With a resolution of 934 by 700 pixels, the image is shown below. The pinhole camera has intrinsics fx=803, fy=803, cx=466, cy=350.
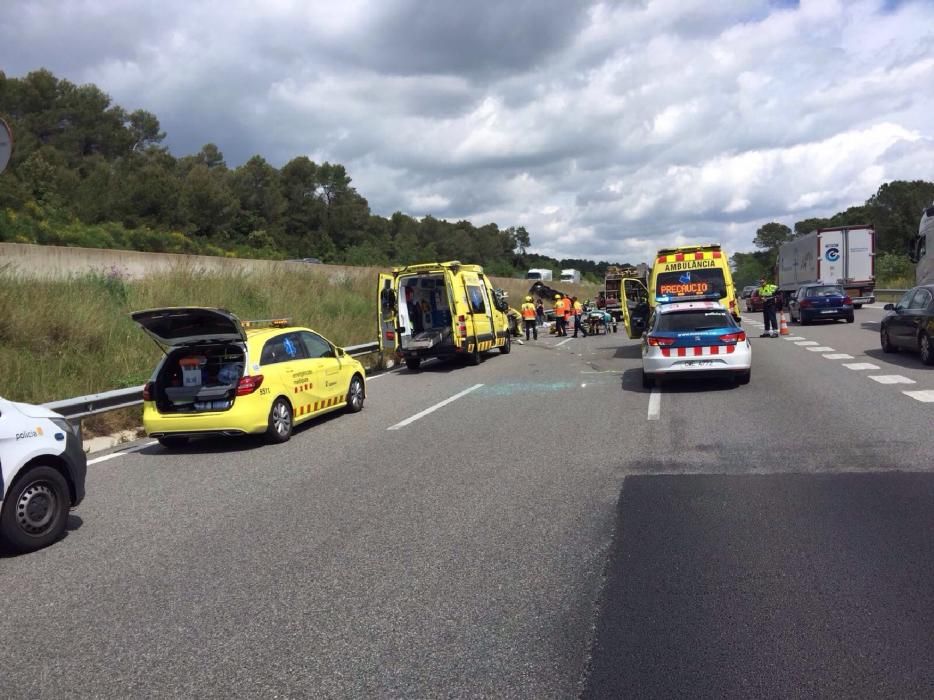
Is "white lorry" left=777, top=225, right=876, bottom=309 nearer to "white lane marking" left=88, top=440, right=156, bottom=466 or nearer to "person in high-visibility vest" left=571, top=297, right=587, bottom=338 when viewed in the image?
"person in high-visibility vest" left=571, top=297, right=587, bottom=338

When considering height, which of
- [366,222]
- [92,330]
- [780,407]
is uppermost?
[366,222]

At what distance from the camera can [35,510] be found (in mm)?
6082

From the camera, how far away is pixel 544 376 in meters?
16.8

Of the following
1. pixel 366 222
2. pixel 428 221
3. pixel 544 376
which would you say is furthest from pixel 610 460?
pixel 428 221

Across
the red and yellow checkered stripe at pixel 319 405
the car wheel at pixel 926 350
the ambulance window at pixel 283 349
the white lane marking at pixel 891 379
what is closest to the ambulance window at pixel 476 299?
the red and yellow checkered stripe at pixel 319 405

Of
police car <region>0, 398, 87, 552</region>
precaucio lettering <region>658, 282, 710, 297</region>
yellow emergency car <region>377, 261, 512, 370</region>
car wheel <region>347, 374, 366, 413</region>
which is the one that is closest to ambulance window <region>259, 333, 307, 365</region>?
car wheel <region>347, 374, 366, 413</region>

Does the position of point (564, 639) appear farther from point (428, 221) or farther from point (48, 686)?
point (428, 221)

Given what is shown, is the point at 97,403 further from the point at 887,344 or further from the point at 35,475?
the point at 887,344

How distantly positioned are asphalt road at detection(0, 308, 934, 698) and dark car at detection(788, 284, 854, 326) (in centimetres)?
1956

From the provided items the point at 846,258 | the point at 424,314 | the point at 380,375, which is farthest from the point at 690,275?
the point at 846,258

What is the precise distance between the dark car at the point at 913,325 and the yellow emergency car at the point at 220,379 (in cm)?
1122

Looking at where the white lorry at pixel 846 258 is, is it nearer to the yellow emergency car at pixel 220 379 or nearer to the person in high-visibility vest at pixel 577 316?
the person in high-visibility vest at pixel 577 316

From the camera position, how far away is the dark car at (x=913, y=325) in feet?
48.4

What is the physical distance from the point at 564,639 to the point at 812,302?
27.4m
